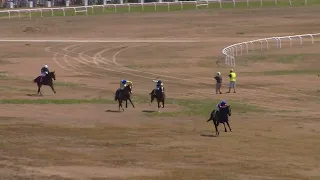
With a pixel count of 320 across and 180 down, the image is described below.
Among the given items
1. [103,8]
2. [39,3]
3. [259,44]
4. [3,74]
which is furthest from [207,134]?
[39,3]

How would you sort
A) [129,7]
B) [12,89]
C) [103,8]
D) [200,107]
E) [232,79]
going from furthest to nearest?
1. [103,8]
2. [129,7]
3. [12,89]
4. [232,79]
5. [200,107]

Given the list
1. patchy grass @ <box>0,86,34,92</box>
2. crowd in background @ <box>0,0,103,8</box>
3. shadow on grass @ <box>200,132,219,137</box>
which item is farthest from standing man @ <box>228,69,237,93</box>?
crowd in background @ <box>0,0,103,8</box>

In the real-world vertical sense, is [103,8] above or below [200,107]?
above

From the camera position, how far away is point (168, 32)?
71688 mm

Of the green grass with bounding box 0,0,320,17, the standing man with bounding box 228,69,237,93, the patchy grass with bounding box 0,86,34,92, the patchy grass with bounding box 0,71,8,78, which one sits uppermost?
the green grass with bounding box 0,0,320,17

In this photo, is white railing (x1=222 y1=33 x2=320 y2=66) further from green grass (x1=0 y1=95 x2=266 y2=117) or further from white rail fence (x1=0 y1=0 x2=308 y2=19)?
white rail fence (x1=0 y1=0 x2=308 y2=19)

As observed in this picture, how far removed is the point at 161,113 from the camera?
31312 millimetres

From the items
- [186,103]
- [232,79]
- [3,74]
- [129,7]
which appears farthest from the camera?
[129,7]

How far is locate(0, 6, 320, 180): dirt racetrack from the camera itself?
20734 mm

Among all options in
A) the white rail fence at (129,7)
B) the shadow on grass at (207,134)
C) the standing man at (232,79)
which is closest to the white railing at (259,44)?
the standing man at (232,79)

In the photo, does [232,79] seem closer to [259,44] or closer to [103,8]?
[259,44]

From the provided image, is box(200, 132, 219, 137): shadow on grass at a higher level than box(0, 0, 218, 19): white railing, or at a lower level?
lower

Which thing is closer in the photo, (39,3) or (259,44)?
(259,44)

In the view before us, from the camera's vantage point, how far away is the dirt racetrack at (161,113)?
2073 cm
